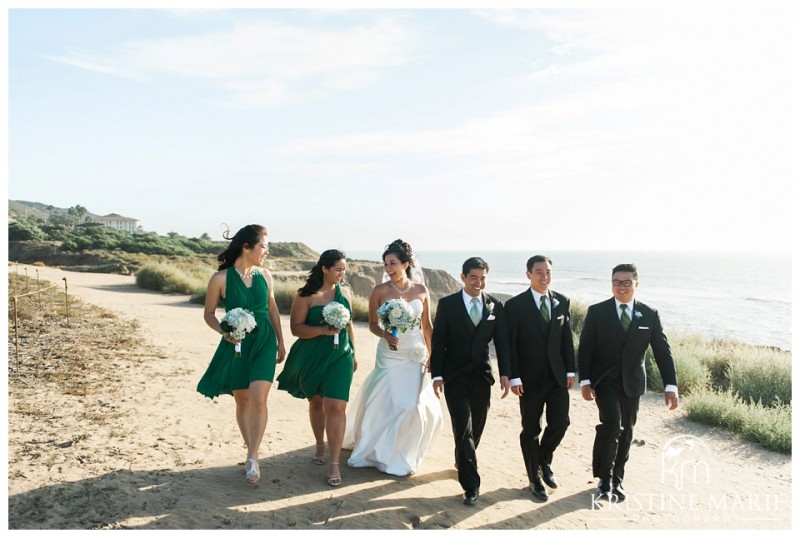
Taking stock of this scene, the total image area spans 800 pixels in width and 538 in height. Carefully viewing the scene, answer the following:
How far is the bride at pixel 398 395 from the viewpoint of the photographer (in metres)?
6.12

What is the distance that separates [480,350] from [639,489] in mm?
2392

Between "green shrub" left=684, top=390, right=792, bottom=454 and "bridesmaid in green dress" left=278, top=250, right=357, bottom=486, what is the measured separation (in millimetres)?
5953

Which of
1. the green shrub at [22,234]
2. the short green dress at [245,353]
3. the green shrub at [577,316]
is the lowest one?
the green shrub at [577,316]

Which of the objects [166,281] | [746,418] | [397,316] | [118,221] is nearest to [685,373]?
[746,418]

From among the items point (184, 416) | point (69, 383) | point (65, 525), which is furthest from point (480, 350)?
point (69, 383)

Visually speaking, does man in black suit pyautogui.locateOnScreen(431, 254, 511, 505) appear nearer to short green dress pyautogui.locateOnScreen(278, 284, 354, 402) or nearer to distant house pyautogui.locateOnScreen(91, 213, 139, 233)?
short green dress pyautogui.locateOnScreen(278, 284, 354, 402)

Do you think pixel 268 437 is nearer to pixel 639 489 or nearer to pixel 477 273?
pixel 477 273

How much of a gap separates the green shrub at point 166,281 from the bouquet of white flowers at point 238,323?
19387mm

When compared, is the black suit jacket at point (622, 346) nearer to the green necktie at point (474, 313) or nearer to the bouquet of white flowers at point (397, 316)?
the green necktie at point (474, 313)

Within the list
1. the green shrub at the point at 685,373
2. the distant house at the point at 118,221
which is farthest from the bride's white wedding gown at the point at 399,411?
the distant house at the point at 118,221

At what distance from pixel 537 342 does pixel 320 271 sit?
2.15 meters

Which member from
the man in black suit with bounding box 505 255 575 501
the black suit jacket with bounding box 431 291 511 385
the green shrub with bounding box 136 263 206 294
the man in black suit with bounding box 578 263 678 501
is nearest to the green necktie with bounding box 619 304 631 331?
the man in black suit with bounding box 578 263 678 501

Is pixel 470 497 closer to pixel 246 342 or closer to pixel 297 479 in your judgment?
pixel 297 479

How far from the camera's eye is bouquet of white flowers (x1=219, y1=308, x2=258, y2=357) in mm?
5539
